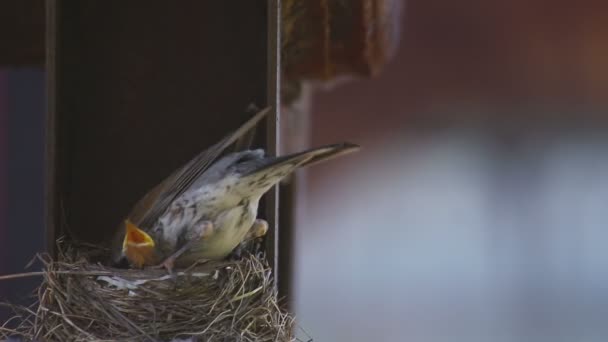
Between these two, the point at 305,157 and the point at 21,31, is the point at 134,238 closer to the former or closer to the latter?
the point at 305,157

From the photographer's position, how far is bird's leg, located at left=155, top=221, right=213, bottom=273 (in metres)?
1.12

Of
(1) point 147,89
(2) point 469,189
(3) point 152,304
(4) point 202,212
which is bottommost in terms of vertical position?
(2) point 469,189

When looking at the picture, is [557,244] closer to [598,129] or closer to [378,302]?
[598,129]

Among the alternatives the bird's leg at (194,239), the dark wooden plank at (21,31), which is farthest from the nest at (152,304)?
the dark wooden plank at (21,31)

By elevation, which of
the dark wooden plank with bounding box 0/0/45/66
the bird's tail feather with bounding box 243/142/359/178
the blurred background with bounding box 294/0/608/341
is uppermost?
the dark wooden plank with bounding box 0/0/45/66

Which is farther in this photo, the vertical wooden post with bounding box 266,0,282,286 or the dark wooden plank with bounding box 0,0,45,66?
the dark wooden plank with bounding box 0,0,45,66

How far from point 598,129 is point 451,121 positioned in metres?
0.50

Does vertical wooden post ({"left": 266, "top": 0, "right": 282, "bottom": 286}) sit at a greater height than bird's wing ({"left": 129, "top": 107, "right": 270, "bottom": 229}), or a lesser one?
greater

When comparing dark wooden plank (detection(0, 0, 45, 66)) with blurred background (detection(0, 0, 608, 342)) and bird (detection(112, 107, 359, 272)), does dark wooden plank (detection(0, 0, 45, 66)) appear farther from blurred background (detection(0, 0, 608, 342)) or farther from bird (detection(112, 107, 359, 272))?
blurred background (detection(0, 0, 608, 342))

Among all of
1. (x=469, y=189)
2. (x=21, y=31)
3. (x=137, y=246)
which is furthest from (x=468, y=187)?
(x=137, y=246)

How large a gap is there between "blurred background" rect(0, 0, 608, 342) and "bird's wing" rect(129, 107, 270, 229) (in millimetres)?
1845

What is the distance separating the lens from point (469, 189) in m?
3.09

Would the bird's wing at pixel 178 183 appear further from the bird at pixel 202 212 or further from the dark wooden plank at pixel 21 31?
the dark wooden plank at pixel 21 31

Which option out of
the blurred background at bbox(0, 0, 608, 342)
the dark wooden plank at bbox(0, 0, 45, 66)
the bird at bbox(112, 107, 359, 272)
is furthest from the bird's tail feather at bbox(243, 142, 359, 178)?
the blurred background at bbox(0, 0, 608, 342)
